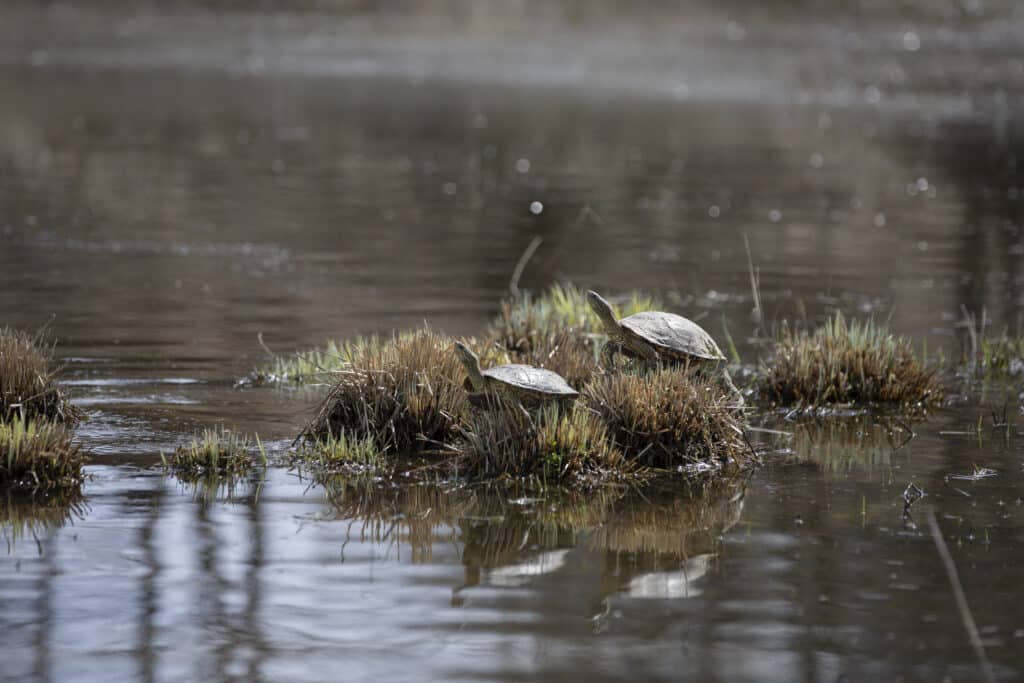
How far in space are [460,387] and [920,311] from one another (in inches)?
357

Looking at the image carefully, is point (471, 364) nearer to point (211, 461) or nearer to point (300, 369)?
point (211, 461)

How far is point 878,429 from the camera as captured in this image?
10.9 meters

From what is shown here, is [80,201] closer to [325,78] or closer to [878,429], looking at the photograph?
[878,429]

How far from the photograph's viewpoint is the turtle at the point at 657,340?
10.2 metres

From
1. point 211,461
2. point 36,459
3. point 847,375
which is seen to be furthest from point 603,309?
point 36,459

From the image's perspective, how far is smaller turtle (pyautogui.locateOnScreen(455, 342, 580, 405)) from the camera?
9.24 m

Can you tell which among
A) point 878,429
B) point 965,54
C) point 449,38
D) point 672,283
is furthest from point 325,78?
point 878,429

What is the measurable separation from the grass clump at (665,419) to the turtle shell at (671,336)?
0.49 meters

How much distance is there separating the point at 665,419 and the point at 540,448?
2.81 ft

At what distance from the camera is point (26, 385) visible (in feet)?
32.8

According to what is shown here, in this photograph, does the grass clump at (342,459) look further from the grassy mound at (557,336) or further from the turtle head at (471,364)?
the grassy mound at (557,336)

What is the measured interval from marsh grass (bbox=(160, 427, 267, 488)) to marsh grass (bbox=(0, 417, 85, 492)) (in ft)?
1.94

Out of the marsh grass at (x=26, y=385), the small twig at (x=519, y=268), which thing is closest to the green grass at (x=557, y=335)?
the small twig at (x=519, y=268)

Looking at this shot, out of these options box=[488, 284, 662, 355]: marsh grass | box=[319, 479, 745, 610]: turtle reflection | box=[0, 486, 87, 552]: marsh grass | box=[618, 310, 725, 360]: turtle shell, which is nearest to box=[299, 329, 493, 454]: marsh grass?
box=[319, 479, 745, 610]: turtle reflection
